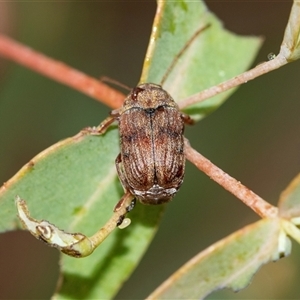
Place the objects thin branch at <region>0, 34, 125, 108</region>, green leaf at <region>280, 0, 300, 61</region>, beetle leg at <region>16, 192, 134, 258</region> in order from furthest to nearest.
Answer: thin branch at <region>0, 34, 125, 108</region> → green leaf at <region>280, 0, 300, 61</region> → beetle leg at <region>16, 192, 134, 258</region>

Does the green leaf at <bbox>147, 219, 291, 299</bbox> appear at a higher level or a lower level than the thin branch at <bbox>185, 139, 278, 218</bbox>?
lower

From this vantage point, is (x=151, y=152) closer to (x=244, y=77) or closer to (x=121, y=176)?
(x=121, y=176)

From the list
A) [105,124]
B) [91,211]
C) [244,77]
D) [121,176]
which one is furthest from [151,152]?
[244,77]

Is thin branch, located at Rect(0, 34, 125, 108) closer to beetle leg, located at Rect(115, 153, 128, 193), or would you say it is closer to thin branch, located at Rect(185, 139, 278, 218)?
beetle leg, located at Rect(115, 153, 128, 193)

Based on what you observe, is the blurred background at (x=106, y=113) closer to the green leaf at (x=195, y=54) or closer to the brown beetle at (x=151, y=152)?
Result: the green leaf at (x=195, y=54)

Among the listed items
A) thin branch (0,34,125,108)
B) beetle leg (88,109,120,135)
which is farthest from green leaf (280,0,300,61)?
thin branch (0,34,125,108)

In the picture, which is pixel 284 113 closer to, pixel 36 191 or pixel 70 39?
pixel 70 39

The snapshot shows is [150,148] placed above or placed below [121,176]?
above

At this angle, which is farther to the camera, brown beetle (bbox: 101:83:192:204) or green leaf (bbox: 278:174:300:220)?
brown beetle (bbox: 101:83:192:204)
